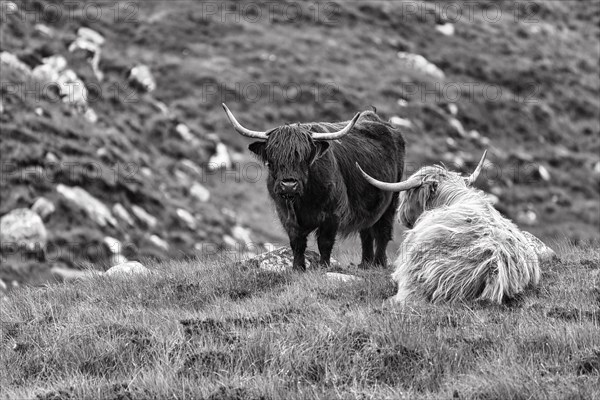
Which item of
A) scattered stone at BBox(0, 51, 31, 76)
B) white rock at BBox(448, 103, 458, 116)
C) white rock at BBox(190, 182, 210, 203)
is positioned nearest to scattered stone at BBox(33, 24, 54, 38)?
scattered stone at BBox(0, 51, 31, 76)

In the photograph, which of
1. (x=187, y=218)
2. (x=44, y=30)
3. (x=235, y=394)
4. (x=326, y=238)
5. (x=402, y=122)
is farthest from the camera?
(x=402, y=122)

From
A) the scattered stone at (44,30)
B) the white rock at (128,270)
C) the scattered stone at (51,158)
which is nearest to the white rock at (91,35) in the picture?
the scattered stone at (44,30)

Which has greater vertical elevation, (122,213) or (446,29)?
(122,213)

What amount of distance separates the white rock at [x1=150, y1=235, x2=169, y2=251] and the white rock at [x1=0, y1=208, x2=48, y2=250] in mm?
3200

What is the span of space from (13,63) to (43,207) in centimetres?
807

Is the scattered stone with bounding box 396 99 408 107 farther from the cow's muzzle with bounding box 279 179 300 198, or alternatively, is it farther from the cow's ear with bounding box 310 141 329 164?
the cow's muzzle with bounding box 279 179 300 198

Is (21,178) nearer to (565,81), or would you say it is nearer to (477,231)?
(477,231)

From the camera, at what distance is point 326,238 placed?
32.8 feet

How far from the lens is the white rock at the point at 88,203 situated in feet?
69.7

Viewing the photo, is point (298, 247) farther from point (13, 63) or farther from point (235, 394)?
point (13, 63)

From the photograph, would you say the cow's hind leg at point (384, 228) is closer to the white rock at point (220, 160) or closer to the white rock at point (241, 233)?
the white rock at point (241, 233)

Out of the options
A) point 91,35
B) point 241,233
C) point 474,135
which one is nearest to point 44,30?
point 91,35

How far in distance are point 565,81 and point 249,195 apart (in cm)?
2010

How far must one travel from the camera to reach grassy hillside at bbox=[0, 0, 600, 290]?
76.6 feet
